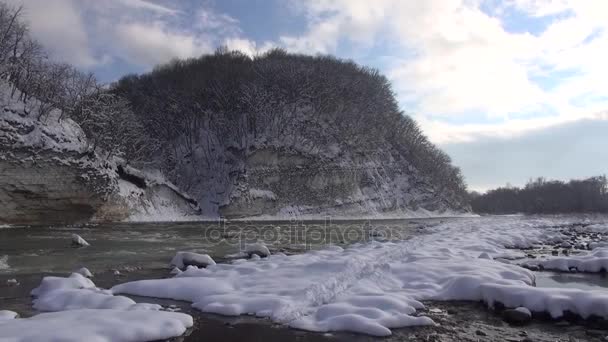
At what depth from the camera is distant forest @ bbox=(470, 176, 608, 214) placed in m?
123

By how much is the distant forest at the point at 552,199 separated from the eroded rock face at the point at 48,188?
122098mm

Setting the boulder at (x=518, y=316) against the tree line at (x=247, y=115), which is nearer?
the boulder at (x=518, y=316)

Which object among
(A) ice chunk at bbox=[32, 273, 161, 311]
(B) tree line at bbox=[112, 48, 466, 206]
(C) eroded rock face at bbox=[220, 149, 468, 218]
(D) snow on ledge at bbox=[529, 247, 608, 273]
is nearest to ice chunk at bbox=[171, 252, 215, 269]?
(A) ice chunk at bbox=[32, 273, 161, 311]

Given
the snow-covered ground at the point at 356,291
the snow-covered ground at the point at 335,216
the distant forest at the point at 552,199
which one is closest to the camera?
the snow-covered ground at the point at 356,291

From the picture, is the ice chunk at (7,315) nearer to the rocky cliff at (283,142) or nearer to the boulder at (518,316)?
the boulder at (518,316)

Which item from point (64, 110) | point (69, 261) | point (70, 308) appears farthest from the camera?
point (64, 110)

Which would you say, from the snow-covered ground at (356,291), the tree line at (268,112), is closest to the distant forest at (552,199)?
the tree line at (268,112)

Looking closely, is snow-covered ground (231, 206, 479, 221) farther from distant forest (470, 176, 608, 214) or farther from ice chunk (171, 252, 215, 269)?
ice chunk (171, 252, 215, 269)

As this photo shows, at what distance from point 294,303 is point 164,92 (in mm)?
94440

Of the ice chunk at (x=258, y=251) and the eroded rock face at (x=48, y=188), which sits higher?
the eroded rock face at (x=48, y=188)

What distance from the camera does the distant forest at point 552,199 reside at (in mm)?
122625

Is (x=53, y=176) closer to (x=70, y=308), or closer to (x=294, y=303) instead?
(x=70, y=308)

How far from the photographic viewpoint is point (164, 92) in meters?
95.6

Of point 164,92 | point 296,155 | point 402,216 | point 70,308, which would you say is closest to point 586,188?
point 402,216
